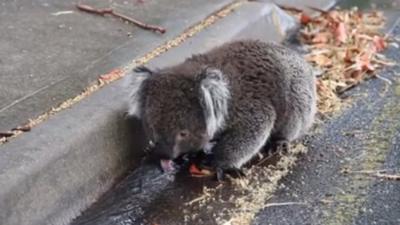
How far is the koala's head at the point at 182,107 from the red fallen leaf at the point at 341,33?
274 cm

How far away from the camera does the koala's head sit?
489cm

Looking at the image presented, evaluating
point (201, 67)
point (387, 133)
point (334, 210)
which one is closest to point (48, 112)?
point (201, 67)

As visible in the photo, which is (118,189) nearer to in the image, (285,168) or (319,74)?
(285,168)

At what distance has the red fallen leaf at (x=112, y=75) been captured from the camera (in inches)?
226

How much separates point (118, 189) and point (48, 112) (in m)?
0.66

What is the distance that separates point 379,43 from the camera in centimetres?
754

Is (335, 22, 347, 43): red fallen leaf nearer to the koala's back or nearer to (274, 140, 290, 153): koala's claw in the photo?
the koala's back

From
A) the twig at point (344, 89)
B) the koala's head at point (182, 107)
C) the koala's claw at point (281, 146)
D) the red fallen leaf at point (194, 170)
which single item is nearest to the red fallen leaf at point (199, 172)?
the red fallen leaf at point (194, 170)

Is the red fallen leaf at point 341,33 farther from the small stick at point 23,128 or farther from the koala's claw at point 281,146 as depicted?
the small stick at point 23,128

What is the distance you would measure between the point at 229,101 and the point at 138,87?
550 millimetres

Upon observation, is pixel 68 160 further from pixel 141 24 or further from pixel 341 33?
pixel 341 33

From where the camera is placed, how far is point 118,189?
16.8 ft

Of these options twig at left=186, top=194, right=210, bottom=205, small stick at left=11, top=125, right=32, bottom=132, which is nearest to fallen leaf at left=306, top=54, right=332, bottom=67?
twig at left=186, top=194, right=210, bottom=205

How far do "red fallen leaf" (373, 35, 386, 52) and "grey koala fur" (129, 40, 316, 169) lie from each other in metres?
1.97
